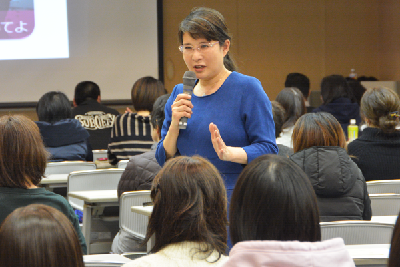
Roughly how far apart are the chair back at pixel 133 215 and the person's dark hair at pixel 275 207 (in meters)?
1.77

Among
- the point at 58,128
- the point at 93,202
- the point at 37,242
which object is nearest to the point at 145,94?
the point at 58,128

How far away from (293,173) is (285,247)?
0.18m

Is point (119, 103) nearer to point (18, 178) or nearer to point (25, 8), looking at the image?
point (25, 8)

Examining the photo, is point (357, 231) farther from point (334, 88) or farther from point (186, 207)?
point (334, 88)

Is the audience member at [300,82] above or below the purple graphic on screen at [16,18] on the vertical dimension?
below

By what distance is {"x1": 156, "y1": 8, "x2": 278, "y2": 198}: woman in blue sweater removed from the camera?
5.82 ft

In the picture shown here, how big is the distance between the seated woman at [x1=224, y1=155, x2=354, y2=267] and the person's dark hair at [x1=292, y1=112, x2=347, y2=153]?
1.49m

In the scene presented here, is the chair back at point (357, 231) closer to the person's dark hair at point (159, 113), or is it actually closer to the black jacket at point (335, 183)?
the black jacket at point (335, 183)

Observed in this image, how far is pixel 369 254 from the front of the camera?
174 cm

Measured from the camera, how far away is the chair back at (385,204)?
267cm

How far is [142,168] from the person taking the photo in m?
2.98

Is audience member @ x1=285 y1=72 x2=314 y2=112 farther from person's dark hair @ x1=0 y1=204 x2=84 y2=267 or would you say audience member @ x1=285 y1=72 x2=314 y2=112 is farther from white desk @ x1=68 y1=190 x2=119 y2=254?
person's dark hair @ x1=0 y1=204 x2=84 y2=267

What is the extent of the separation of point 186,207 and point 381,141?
7.82 feet

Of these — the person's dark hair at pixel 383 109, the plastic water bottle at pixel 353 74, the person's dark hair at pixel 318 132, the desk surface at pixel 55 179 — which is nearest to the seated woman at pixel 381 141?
the person's dark hair at pixel 383 109
